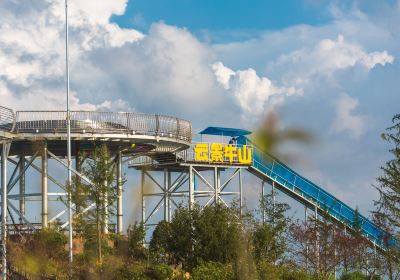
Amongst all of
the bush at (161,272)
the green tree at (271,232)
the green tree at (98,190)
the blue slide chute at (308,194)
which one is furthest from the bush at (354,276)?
the green tree at (98,190)

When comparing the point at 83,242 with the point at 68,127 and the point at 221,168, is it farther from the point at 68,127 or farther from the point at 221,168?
the point at 221,168

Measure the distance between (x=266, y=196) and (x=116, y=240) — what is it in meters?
11.3

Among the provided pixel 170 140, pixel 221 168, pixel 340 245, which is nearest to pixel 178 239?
pixel 170 140

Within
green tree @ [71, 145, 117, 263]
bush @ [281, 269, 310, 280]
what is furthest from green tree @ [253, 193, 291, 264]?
green tree @ [71, 145, 117, 263]

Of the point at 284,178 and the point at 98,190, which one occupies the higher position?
the point at 284,178

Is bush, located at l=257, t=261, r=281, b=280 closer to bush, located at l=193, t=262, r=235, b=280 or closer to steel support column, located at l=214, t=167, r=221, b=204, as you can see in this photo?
bush, located at l=193, t=262, r=235, b=280

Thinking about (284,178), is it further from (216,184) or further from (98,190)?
(98,190)

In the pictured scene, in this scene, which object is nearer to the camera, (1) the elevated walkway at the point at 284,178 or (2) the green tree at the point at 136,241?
(2) the green tree at the point at 136,241

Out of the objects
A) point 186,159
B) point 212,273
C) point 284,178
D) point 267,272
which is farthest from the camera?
point 284,178

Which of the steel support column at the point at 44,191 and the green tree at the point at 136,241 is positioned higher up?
the steel support column at the point at 44,191

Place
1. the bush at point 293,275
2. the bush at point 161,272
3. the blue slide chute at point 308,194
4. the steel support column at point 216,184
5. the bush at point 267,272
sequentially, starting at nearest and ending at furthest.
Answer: the bush at point 267,272
the bush at point 161,272
the bush at point 293,275
the steel support column at point 216,184
the blue slide chute at point 308,194

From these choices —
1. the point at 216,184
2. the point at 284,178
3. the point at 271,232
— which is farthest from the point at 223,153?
the point at 271,232

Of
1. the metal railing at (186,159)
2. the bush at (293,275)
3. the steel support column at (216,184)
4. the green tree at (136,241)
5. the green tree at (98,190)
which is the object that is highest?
the metal railing at (186,159)

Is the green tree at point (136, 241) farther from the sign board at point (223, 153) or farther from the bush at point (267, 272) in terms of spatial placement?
the sign board at point (223, 153)
